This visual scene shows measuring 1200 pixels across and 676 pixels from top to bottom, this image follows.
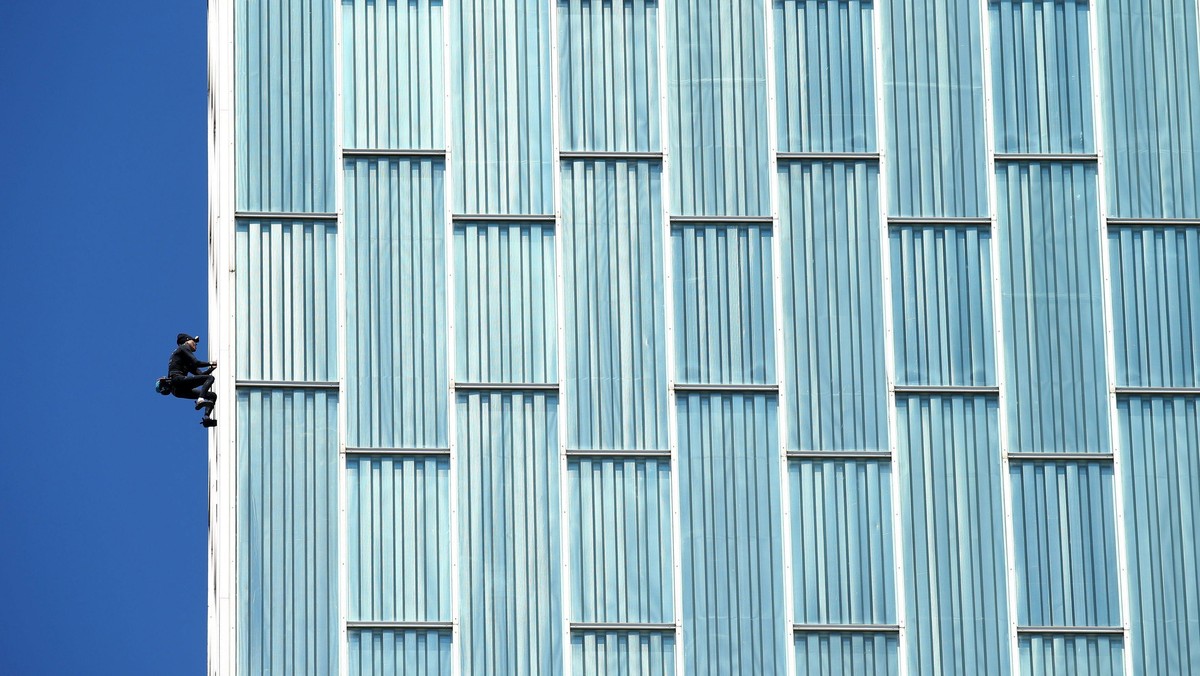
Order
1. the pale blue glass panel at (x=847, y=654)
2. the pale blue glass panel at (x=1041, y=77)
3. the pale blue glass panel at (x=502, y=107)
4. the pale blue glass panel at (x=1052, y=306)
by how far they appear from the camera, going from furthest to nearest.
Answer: the pale blue glass panel at (x=1041, y=77)
the pale blue glass panel at (x=502, y=107)
the pale blue glass panel at (x=1052, y=306)
the pale blue glass panel at (x=847, y=654)

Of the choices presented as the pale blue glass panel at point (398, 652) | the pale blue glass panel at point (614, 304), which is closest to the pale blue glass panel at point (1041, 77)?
the pale blue glass panel at point (614, 304)

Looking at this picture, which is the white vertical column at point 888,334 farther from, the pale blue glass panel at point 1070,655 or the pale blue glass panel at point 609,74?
the pale blue glass panel at point 609,74

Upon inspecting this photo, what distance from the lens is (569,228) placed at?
60844mm

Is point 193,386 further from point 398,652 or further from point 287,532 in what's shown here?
point 398,652

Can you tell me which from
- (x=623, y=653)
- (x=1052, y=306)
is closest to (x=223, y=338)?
(x=623, y=653)

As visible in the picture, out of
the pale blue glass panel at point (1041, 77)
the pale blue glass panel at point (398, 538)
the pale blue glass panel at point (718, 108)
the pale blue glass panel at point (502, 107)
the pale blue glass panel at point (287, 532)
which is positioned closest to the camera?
the pale blue glass panel at point (287, 532)

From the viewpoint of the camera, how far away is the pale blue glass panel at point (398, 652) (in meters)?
59.1

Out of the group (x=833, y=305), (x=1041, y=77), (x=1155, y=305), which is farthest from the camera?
(x=1041, y=77)

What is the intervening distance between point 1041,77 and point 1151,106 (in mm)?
2495

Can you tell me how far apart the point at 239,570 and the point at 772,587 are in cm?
1100

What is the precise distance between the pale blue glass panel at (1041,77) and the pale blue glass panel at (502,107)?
9.76m

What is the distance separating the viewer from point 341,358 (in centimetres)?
6012

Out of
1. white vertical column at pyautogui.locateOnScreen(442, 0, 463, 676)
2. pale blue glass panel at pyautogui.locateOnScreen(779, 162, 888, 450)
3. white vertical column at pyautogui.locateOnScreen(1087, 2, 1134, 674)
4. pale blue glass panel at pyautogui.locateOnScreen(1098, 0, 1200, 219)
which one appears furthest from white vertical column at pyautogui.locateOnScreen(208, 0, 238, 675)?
pale blue glass panel at pyautogui.locateOnScreen(1098, 0, 1200, 219)

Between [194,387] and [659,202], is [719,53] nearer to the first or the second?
[659,202]
